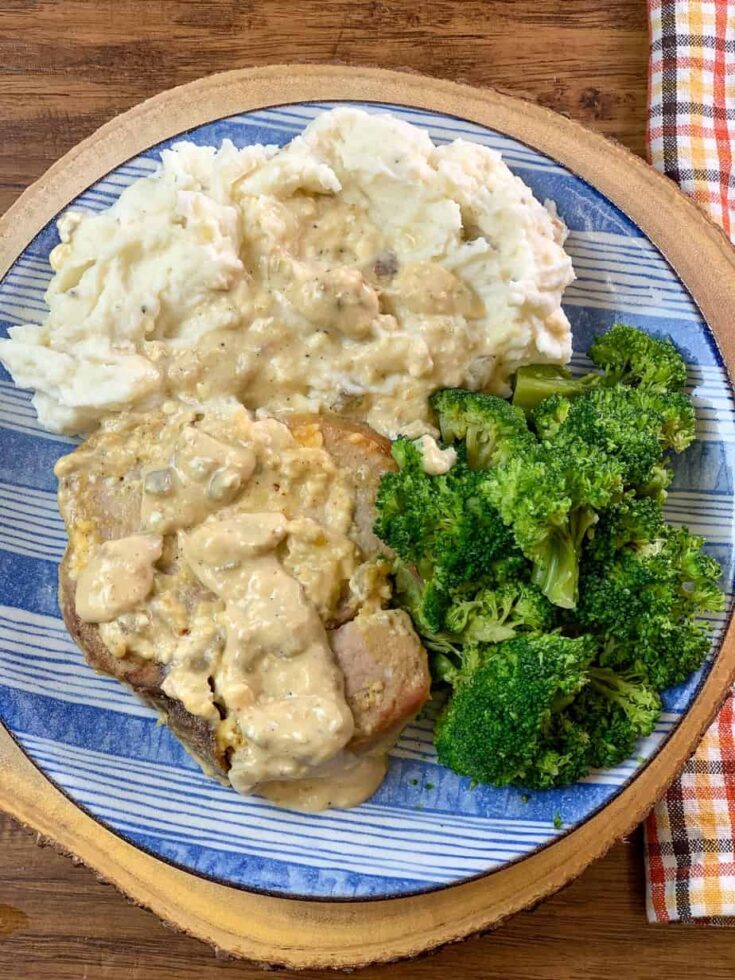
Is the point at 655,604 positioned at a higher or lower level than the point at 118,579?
lower

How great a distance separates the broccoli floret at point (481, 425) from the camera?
347 centimetres

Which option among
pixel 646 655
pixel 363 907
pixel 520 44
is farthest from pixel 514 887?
pixel 520 44

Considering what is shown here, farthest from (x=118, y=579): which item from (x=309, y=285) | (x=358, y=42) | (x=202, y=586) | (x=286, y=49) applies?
(x=358, y=42)

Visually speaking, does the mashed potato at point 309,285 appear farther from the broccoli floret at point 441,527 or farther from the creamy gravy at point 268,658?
the creamy gravy at point 268,658

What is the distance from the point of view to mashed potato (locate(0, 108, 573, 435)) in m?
3.57

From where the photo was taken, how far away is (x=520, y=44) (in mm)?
4566

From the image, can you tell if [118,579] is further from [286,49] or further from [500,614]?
[286,49]

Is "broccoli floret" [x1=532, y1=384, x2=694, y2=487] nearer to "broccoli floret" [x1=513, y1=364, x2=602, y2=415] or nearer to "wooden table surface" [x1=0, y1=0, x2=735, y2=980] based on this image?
"broccoli floret" [x1=513, y1=364, x2=602, y2=415]

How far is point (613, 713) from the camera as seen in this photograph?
3533 millimetres

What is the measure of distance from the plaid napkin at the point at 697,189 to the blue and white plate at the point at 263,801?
0.66 metres

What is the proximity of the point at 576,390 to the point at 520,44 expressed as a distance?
199cm

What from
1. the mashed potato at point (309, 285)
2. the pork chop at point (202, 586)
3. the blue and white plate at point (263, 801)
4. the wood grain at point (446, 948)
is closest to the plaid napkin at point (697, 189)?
the wood grain at point (446, 948)

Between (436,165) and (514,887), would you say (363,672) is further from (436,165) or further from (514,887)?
(436,165)

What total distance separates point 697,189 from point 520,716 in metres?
2.67
